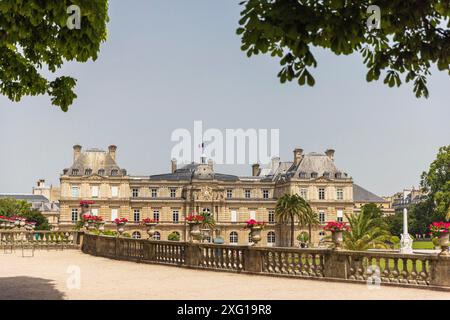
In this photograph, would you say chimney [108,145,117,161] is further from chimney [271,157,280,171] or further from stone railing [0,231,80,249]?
stone railing [0,231,80,249]

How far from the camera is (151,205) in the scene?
83.6 metres

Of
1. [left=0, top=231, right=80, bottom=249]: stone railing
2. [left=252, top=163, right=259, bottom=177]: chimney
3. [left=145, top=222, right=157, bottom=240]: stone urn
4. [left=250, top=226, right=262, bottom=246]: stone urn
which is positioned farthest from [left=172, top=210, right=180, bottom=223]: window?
[left=250, top=226, right=262, bottom=246]: stone urn

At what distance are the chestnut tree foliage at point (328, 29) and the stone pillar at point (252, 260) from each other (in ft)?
29.6

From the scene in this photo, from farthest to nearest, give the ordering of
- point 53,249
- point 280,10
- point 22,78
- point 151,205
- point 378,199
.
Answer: point 378,199
point 151,205
point 53,249
point 22,78
point 280,10

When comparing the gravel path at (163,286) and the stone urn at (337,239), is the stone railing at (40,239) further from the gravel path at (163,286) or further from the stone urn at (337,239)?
the stone urn at (337,239)

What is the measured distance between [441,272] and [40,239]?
19.8 meters

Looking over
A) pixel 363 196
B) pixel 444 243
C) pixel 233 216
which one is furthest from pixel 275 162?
pixel 444 243

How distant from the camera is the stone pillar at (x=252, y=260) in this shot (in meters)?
14.3

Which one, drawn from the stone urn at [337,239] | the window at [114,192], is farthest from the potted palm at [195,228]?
the window at [114,192]

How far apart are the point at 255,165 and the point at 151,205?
984 inches

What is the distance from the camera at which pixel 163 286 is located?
11.8m

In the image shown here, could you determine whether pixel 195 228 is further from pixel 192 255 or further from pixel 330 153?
pixel 330 153
